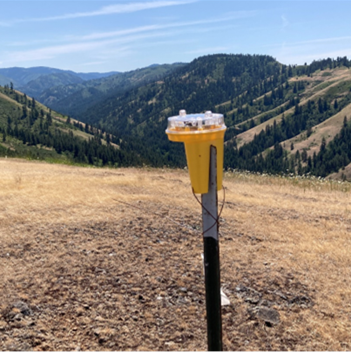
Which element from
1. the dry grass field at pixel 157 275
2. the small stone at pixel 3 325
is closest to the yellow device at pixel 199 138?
the dry grass field at pixel 157 275

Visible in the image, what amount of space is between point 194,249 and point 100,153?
130 meters

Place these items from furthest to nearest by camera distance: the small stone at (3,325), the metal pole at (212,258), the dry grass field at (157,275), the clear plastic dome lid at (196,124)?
the small stone at (3,325)
the dry grass field at (157,275)
the metal pole at (212,258)
the clear plastic dome lid at (196,124)

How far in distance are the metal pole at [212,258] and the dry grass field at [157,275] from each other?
1.20m

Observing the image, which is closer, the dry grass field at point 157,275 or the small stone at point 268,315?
the dry grass field at point 157,275

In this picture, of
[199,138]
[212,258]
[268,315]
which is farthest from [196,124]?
[268,315]

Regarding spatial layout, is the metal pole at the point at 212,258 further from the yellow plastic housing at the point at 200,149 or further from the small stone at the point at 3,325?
the small stone at the point at 3,325

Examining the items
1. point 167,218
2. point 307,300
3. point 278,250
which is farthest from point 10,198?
point 307,300

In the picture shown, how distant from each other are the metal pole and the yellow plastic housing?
2.7 inches

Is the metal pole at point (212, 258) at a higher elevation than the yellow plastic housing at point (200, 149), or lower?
lower

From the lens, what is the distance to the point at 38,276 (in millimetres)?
7246

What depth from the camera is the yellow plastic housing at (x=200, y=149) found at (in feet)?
11.4

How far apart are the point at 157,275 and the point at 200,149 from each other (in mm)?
4530

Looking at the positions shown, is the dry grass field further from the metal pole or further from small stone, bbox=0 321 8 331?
the metal pole

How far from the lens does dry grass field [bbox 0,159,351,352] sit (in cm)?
543
